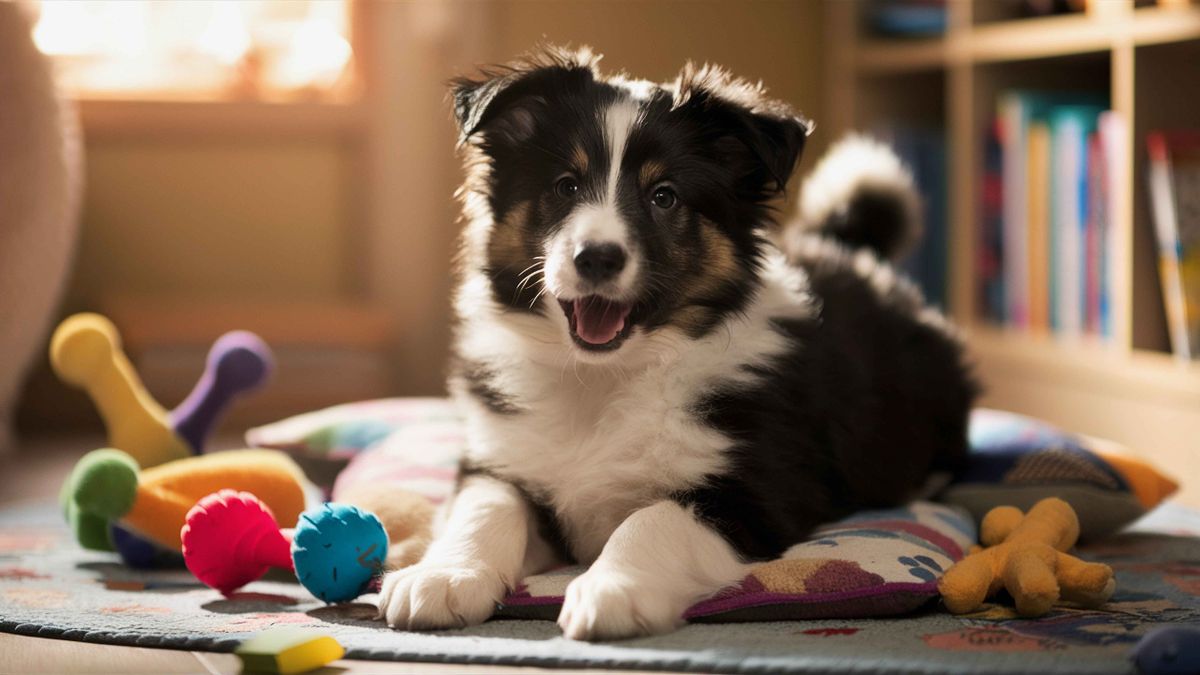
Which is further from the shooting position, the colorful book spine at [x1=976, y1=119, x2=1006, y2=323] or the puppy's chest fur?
the colorful book spine at [x1=976, y1=119, x2=1006, y2=323]

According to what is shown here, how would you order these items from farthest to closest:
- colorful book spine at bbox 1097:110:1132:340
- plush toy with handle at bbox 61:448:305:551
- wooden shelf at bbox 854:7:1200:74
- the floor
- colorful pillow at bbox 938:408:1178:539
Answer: colorful book spine at bbox 1097:110:1132:340, wooden shelf at bbox 854:7:1200:74, colorful pillow at bbox 938:408:1178:539, plush toy with handle at bbox 61:448:305:551, the floor

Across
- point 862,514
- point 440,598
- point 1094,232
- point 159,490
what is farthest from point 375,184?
point 440,598

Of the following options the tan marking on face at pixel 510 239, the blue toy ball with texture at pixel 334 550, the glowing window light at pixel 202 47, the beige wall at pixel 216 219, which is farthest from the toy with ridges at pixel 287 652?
the glowing window light at pixel 202 47

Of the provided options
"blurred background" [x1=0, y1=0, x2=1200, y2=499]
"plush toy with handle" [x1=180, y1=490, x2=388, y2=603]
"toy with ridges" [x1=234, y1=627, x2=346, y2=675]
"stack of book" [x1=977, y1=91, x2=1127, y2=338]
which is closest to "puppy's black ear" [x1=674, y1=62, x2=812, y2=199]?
"plush toy with handle" [x1=180, y1=490, x2=388, y2=603]

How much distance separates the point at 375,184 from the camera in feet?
15.0

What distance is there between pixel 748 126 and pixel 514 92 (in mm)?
385

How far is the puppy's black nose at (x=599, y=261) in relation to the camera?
6.20ft

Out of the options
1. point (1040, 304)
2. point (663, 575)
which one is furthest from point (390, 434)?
point (1040, 304)

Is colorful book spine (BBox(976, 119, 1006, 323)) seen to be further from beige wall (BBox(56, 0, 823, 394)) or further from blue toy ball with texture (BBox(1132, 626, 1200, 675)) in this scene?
blue toy ball with texture (BBox(1132, 626, 1200, 675))

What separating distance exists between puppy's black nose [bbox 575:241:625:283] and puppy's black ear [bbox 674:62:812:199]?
0.32m

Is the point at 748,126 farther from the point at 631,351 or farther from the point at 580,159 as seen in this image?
the point at 631,351

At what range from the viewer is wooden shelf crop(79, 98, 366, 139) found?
4.38m

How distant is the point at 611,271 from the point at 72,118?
173cm

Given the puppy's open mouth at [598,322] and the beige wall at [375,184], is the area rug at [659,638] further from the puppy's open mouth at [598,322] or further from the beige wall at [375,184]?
the beige wall at [375,184]
